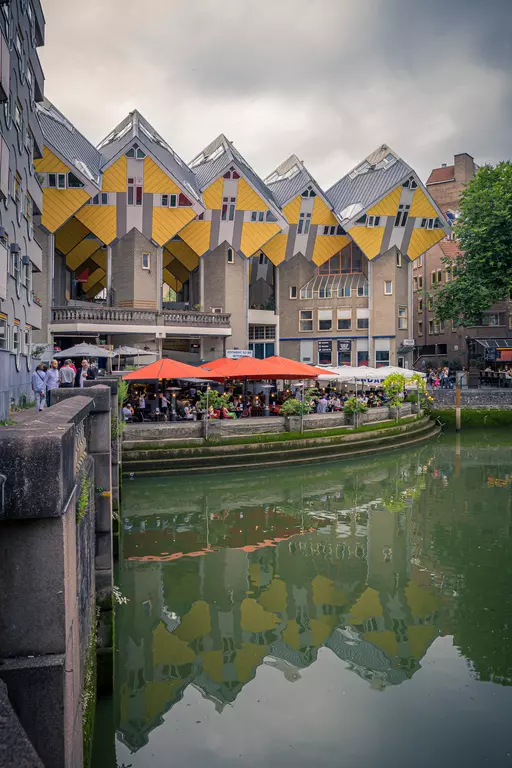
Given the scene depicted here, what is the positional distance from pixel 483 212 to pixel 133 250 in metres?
22.8

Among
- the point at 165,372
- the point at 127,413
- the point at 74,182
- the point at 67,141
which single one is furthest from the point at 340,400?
the point at 67,141

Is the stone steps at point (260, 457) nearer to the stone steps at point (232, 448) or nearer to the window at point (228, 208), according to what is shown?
the stone steps at point (232, 448)

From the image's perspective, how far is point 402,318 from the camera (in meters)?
51.8

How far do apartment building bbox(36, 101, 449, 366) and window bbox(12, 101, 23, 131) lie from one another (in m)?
14.8

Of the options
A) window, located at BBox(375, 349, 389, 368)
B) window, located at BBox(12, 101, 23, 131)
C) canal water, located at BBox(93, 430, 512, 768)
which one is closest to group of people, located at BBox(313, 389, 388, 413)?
canal water, located at BBox(93, 430, 512, 768)

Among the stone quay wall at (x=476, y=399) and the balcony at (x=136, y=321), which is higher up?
the balcony at (x=136, y=321)

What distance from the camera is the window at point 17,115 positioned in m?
20.8

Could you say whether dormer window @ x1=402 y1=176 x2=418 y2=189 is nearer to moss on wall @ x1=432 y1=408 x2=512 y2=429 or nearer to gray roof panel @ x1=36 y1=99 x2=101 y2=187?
moss on wall @ x1=432 y1=408 x2=512 y2=429

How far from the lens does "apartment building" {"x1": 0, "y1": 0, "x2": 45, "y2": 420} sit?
16.9 meters

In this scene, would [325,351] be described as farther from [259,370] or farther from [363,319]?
[259,370]

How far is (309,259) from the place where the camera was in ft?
168

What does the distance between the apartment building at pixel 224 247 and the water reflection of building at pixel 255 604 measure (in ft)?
78.8

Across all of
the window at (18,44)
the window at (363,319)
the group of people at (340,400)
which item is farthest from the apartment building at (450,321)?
the window at (18,44)

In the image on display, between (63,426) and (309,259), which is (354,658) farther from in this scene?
(309,259)
